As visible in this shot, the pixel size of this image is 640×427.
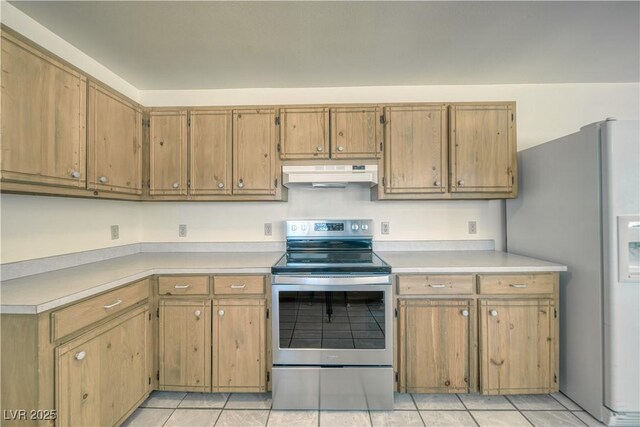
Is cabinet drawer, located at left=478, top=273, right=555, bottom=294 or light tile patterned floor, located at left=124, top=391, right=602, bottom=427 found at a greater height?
cabinet drawer, located at left=478, top=273, right=555, bottom=294

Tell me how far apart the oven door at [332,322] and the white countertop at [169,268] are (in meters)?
0.21

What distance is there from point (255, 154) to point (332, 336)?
151cm

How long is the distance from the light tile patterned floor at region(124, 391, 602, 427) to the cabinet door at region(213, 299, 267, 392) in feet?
0.47

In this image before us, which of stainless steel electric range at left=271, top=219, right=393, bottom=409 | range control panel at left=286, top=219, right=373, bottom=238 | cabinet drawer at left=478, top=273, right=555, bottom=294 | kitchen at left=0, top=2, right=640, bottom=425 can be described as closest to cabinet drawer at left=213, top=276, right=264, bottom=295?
kitchen at left=0, top=2, right=640, bottom=425

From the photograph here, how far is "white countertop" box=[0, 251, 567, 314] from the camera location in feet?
4.28

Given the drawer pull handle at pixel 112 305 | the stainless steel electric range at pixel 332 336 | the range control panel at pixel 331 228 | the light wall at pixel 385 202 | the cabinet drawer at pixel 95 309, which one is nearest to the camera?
the cabinet drawer at pixel 95 309

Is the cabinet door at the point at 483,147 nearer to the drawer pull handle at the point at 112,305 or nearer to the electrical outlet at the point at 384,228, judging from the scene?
the electrical outlet at the point at 384,228

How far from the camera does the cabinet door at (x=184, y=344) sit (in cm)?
195

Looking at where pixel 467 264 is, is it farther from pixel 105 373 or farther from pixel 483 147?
pixel 105 373

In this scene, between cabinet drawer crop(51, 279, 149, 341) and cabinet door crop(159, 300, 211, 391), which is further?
cabinet door crop(159, 300, 211, 391)

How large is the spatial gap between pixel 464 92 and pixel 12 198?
A: 3.45m

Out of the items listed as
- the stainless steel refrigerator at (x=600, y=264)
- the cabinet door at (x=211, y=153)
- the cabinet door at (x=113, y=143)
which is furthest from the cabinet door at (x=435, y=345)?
the cabinet door at (x=113, y=143)

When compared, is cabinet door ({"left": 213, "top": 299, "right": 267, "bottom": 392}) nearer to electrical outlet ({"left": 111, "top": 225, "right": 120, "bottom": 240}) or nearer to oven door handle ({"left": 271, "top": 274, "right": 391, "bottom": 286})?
oven door handle ({"left": 271, "top": 274, "right": 391, "bottom": 286})

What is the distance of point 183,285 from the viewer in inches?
76.9
